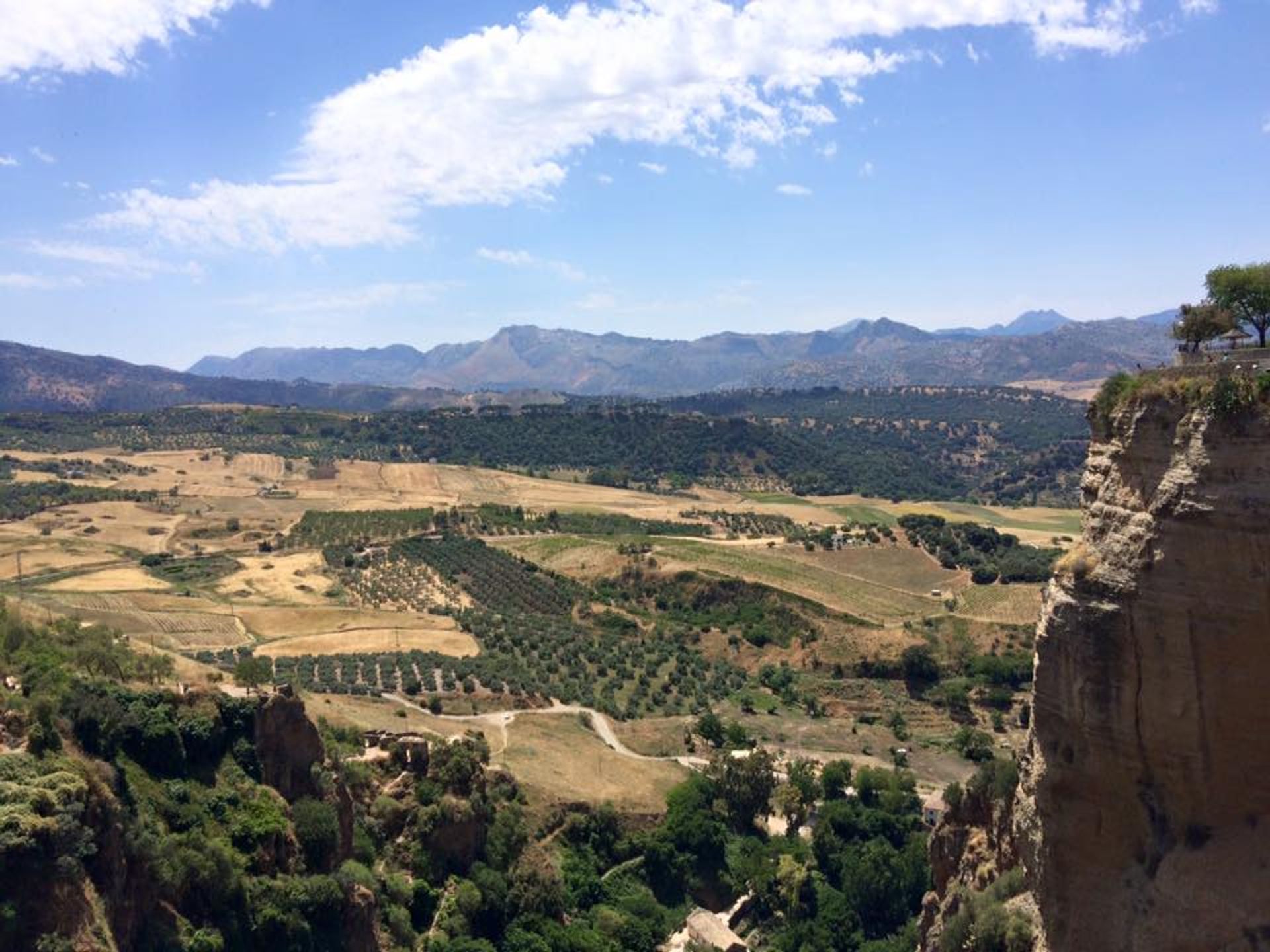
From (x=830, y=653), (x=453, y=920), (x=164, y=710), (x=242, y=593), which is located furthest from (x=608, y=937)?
(x=242, y=593)

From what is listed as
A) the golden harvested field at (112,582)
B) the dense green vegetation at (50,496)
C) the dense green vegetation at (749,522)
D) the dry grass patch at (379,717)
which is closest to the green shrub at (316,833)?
the dry grass patch at (379,717)

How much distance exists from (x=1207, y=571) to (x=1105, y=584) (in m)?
2.00

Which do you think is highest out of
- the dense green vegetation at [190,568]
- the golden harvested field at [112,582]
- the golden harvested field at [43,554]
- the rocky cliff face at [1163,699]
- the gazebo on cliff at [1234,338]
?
the gazebo on cliff at [1234,338]

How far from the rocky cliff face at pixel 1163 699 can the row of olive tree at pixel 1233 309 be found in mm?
5793

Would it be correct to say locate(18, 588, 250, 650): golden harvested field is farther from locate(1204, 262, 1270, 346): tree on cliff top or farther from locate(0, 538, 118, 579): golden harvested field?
locate(1204, 262, 1270, 346): tree on cliff top

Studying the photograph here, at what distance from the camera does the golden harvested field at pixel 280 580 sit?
10119cm

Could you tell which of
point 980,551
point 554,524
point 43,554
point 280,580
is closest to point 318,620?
point 280,580

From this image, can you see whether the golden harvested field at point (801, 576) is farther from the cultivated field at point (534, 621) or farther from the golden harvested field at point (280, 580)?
the golden harvested field at point (280, 580)

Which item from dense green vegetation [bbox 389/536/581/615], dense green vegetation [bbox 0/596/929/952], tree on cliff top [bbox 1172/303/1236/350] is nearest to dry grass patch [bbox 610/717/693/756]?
dense green vegetation [bbox 0/596/929/952]

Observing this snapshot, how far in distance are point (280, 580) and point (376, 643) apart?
2974cm

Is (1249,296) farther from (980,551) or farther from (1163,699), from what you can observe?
(980,551)

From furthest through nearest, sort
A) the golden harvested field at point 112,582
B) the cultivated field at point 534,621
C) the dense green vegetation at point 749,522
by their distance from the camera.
Result: 1. the dense green vegetation at point 749,522
2. the golden harvested field at point 112,582
3. the cultivated field at point 534,621

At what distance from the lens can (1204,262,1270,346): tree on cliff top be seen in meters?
25.0

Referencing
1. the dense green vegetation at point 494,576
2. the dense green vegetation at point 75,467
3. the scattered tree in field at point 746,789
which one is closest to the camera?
the scattered tree in field at point 746,789
